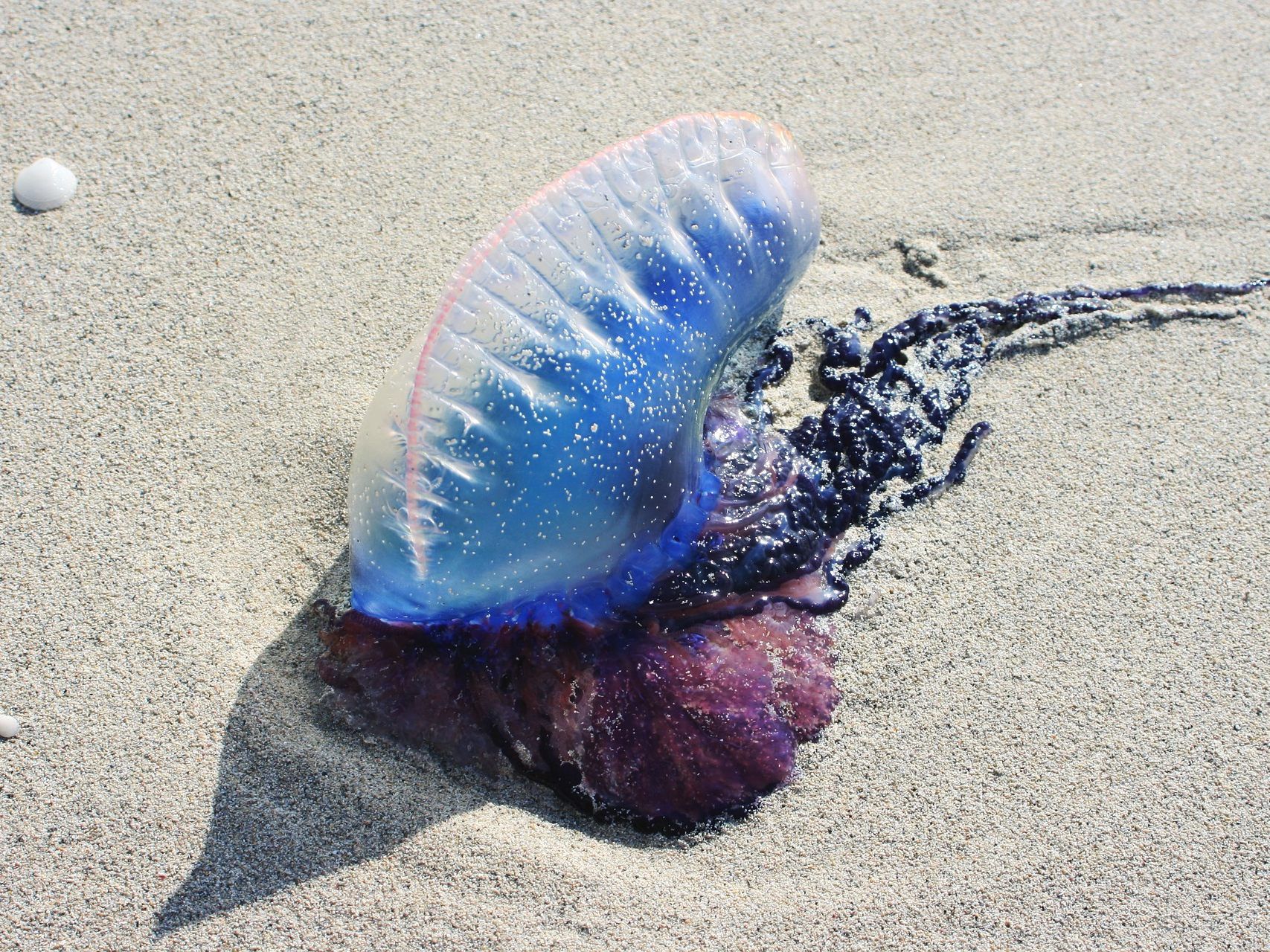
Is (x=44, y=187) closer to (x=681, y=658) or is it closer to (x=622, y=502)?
(x=622, y=502)

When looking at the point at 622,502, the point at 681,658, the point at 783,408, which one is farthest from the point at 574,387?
the point at 783,408

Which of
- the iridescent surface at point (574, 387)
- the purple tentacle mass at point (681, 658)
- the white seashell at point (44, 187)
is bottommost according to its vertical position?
the purple tentacle mass at point (681, 658)

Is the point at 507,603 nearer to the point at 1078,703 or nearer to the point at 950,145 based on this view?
the point at 1078,703

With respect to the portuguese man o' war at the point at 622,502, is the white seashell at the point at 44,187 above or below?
above

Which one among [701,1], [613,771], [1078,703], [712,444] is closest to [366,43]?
[701,1]

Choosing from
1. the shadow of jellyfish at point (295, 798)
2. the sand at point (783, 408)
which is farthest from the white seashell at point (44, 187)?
the shadow of jellyfish at point (295, 798)

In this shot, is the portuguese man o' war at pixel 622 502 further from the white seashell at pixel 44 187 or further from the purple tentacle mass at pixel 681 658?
the white seashell at pixel 44 187

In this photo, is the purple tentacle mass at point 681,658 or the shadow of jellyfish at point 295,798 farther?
the purple tentacle mass at point 681,658
